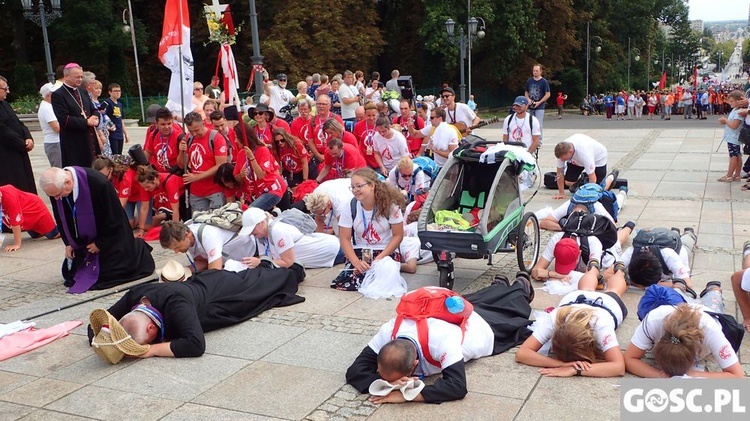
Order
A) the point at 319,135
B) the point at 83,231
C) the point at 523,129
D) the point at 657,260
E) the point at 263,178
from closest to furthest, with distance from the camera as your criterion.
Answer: the point at 657,260
the point at 83,231
the point at 263,178
the point at 319,135
the point at 523,129

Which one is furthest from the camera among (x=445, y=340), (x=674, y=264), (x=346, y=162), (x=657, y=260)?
(x=346, y=162)

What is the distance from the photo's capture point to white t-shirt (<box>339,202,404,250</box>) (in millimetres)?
6550

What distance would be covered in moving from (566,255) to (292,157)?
16.4 feet

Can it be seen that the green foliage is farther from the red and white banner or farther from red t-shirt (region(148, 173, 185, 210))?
red t-shirt (region(148, 173, 185, 210))

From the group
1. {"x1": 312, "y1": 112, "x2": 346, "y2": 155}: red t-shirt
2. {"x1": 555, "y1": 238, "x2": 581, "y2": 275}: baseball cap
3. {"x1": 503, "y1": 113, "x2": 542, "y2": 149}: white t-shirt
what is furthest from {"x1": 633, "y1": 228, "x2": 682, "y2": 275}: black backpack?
{"x1": 312, "y1": 112, "x2": 346, "y2": 155}: red t-shirt

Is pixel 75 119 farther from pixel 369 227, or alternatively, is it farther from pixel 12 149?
pixel 369 227

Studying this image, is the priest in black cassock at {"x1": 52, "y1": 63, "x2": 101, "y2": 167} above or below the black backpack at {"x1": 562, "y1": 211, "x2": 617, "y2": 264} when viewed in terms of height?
above

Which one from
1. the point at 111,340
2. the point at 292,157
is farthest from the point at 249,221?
the point at 292,157

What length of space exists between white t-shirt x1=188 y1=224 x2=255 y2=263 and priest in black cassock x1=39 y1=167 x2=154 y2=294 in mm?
1083

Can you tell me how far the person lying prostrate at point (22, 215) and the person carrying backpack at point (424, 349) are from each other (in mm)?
6077

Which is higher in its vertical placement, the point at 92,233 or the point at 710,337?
the point at 92,233

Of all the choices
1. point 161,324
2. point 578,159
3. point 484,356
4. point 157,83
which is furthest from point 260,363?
point 157,83

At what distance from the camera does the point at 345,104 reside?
52.2ft

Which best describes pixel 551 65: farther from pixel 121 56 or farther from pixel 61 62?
pixel 61 62
